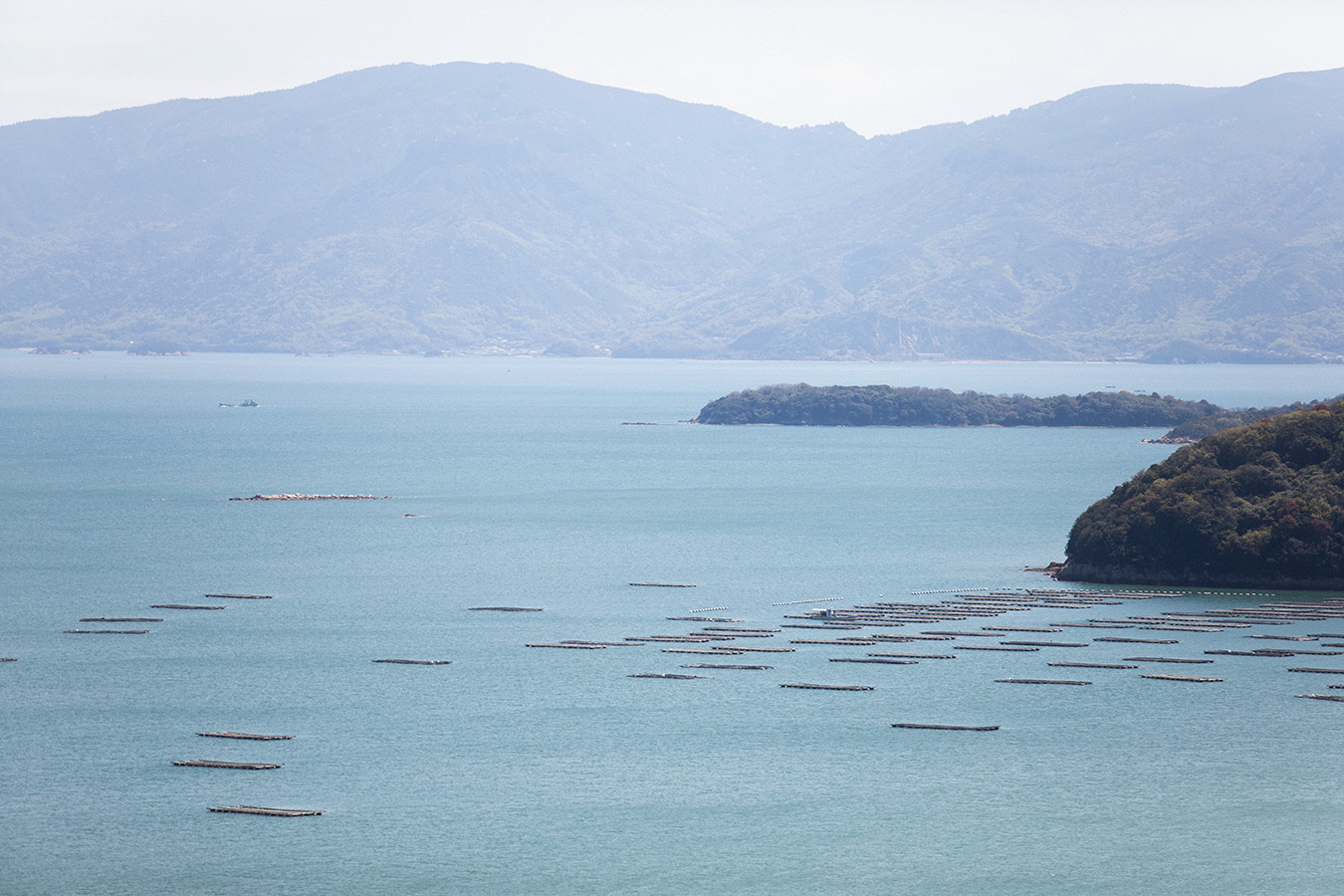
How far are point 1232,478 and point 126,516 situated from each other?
74779mm

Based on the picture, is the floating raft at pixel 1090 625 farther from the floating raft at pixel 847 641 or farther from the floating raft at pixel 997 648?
the floating raft at pixel 847 641

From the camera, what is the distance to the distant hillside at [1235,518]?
82.2 meters

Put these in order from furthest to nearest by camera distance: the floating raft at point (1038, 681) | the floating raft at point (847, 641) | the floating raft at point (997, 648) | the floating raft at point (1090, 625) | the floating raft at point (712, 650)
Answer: the floating raft at point (1090, 625)
the floating raft at point (847, 641)
the floating raft at point (997, 648)
the floating raft at point (712, 650)
the floating raft at point (1038, 681)

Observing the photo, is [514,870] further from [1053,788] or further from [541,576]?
[541,576]

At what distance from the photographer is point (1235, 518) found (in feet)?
274

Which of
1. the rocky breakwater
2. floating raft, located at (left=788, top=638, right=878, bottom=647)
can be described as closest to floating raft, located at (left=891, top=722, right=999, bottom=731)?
floating raft, located at (left=788, top=638, right=878, bottom=647)

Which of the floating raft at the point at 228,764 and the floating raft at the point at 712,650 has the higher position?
the floating raft at the point at 712,650

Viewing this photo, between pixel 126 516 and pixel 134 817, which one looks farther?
pixel 126 516

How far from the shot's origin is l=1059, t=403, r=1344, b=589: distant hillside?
82.2 m

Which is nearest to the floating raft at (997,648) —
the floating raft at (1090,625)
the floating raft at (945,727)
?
the floating raft at (1090,625)

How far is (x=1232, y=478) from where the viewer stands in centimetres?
8606

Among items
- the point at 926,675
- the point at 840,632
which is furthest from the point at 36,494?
the point at 926,675

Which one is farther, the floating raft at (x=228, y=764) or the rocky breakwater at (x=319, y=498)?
the rocky breakwater at (x=319, y=498)

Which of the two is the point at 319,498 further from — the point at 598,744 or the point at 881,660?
the point at 598,744
